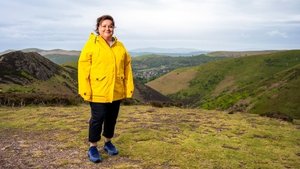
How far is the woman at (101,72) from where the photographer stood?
8641 mm

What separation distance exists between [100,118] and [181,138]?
471 cm

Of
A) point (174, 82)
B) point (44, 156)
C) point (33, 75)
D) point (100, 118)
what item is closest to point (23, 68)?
point (33, 75)

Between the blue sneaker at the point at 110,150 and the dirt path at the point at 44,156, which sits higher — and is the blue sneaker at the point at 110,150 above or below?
above

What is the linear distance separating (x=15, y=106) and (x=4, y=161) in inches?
531

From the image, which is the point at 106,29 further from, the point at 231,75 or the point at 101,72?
the point at 231,75

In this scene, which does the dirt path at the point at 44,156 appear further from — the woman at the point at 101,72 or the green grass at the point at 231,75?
the green grass at the point at 231,75

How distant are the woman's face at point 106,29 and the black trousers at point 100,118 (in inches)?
71.0

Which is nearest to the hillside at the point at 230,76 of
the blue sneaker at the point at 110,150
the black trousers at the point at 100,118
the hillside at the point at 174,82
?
the hillside at the point at 174,82

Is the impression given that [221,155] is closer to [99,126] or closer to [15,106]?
[99,126]

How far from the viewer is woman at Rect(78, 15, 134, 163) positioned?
864 centimetres

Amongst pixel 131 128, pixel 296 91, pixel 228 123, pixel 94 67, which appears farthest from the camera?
pixel 296 91

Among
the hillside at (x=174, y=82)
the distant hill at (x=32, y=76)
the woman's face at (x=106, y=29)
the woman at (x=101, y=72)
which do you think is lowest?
the hillside at (x=174, y=82)

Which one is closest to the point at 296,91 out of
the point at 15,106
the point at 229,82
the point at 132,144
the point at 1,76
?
the point at 1,76

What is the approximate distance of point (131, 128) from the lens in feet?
46.8
